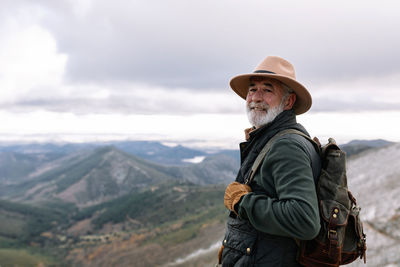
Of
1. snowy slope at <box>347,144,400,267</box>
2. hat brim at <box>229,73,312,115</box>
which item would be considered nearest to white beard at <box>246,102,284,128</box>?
hat brim at <box>229,73,312,115</box>

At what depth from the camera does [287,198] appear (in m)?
3.74

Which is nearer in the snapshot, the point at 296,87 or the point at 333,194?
the point at 333,194

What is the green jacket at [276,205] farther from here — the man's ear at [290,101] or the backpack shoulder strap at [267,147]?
the man's ear at [290,101]

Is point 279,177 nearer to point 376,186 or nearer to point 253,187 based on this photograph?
point 253,187

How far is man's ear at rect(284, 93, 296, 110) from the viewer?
5016mm

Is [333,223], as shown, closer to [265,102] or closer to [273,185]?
[273,185]

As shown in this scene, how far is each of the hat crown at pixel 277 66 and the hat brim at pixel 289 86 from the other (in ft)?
0.44

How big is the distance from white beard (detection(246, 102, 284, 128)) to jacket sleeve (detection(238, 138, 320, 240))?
0.81 meters

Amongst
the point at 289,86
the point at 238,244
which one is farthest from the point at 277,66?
the point at 238,244

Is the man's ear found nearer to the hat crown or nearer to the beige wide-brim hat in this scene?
the beige wide-brim hat

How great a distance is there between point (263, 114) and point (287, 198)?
1555 mm

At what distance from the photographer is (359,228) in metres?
4.32

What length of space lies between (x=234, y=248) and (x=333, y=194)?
5.30ft

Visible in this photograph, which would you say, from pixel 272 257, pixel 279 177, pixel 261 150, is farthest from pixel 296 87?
pixel 272 257
